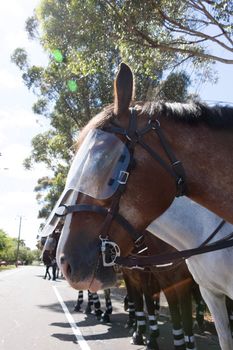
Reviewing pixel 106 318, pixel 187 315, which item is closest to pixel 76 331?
pixel 106 318

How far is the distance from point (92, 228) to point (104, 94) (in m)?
19.7

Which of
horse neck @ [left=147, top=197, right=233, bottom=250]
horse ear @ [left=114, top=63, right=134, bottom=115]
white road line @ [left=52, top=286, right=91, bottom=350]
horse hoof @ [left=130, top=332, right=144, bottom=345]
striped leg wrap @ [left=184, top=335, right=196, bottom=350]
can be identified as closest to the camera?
horse ear @ [left=114, top=63, right=134, bottom=115]

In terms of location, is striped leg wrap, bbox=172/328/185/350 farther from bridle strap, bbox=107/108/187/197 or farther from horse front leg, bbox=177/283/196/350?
bridle strap, bbox=107/108/187/197

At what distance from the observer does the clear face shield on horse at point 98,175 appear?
85.2 inches

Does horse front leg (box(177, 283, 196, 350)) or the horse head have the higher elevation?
the horse head

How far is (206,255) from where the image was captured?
408 centimetres

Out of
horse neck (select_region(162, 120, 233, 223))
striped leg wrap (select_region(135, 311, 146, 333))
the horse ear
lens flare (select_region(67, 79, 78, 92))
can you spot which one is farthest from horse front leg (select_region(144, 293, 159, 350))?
lens flare (select_region(67, 79, 78, 92))

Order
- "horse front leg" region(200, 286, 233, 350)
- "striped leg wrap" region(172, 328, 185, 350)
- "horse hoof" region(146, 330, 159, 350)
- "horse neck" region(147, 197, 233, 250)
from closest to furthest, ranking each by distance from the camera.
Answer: "horse front leg" region(200, 286, 233, 350) < "horse neck" region(147, 197, 233, 250) < "striped leg wrap" region(172, 328, 185, 350) < "horse hoof" region(146, 330, 159, 350)

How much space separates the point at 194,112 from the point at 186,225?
233cm

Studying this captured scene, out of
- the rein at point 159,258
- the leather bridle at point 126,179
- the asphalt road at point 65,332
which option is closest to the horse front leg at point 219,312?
the rein at point 159,258

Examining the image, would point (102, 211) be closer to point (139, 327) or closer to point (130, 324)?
point (139, 327)

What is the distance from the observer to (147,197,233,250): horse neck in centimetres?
437

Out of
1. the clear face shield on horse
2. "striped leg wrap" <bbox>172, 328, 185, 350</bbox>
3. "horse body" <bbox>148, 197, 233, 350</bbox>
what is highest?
the clear face shield on horse

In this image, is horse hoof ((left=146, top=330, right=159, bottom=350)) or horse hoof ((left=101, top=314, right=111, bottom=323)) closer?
horse hoof ((left=146, top=330, right=159, bottom=350))
